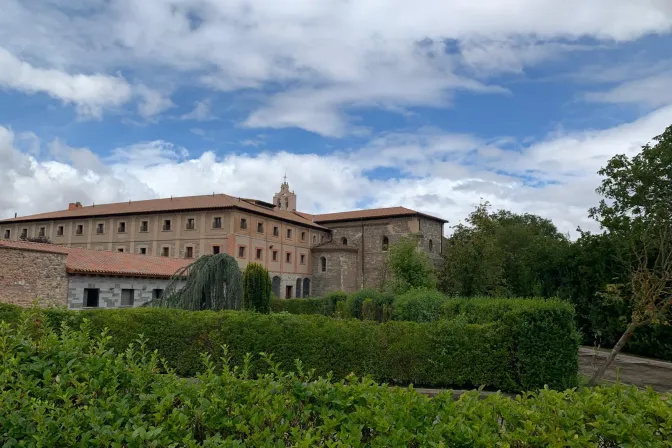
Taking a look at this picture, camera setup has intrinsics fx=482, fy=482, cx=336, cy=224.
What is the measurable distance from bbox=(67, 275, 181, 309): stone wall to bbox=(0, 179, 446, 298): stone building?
13.2m

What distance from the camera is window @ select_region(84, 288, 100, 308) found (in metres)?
21.5

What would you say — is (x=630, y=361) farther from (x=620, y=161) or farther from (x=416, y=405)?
(x=416, y=405)

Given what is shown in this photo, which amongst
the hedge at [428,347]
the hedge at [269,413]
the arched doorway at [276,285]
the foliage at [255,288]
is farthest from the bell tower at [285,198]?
the hedge at [269,413]

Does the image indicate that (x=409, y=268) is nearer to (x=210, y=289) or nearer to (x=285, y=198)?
(x=210, y=289)

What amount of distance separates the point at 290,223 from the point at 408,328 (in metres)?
35.3

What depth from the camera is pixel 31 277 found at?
63.0ft

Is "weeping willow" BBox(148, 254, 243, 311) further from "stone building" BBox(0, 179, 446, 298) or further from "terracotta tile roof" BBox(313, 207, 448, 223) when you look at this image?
"terracotta tile roof" BBox(313, 207, 448, 223)

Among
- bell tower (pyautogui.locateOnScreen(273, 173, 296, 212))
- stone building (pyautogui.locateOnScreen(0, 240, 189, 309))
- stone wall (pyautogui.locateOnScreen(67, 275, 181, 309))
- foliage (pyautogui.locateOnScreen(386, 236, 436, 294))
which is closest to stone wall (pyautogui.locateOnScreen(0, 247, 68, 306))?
stone building (pyautogui.locateOnScreen(0, 240, 189, 309))

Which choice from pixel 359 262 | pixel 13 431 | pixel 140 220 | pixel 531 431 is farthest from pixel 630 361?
pixel 140 220

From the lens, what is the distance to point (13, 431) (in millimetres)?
2592

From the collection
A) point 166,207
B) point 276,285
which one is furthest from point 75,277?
point 276,285

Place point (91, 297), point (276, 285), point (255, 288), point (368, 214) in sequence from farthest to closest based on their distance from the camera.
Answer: point (368, 214), point (276, 285), point (91, 297), point (255, 288)

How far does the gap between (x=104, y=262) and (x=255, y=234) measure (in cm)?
1804

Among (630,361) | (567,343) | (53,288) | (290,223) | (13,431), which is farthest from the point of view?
(290,223)
